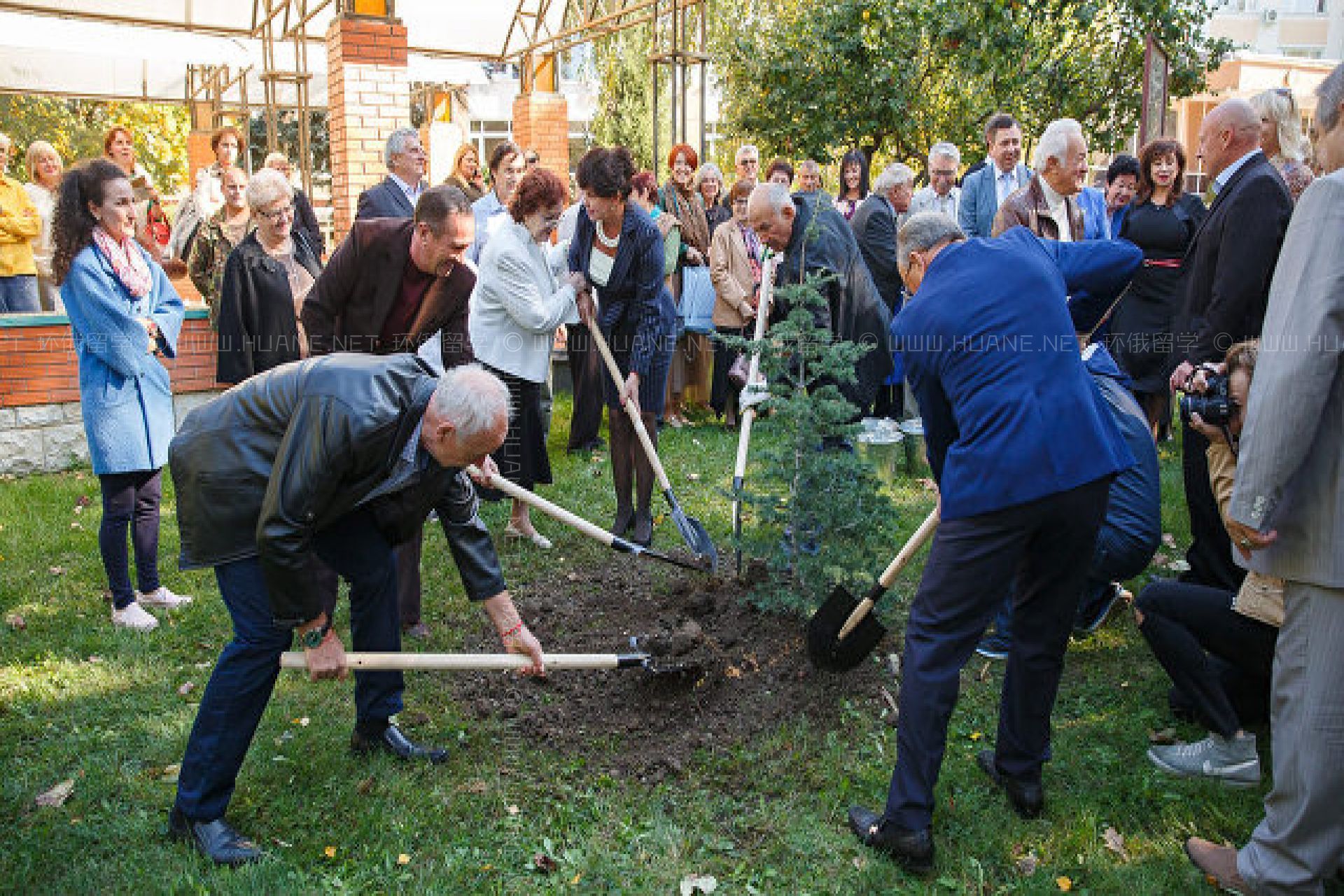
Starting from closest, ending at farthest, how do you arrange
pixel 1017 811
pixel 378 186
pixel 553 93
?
pixel 1017 811
pixel 378 186
pixel 553 93

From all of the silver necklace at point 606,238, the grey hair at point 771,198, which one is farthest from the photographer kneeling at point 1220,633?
the silver necklace at point 606,238

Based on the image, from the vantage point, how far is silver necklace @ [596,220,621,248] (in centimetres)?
582

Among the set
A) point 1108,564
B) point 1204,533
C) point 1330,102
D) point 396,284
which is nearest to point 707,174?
point 396,284

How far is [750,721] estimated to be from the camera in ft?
12.8

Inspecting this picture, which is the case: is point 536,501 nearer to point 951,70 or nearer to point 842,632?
point 842,632

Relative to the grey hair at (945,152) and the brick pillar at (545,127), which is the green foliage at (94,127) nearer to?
the brick pillar at (545,127)

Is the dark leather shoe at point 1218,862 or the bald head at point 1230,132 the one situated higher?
the bald head at point 1230,132

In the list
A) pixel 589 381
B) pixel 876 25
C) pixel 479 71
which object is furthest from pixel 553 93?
pixel 589 381

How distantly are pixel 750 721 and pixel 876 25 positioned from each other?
9.98 m

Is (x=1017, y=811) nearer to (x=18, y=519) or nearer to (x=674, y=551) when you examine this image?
(x=674, y=551)

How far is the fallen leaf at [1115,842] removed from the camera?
124 inches

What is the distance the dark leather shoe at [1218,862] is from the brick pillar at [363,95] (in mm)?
8470

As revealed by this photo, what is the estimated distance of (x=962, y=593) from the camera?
298cm

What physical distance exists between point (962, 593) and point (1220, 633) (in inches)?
49.4
